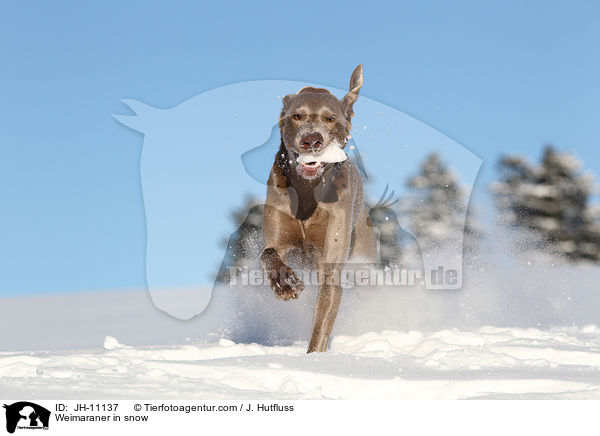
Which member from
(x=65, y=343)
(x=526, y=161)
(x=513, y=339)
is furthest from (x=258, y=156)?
(x=526, y=161)

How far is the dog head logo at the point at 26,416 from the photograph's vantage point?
11.1 ft

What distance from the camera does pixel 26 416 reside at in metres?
3.45

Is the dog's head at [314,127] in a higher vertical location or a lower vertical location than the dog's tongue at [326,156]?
higher

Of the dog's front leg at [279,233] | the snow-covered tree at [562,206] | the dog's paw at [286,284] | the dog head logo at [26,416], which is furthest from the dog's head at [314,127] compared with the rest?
the snow-covered tree at [562,206]

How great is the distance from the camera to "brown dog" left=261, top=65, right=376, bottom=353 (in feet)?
18.8

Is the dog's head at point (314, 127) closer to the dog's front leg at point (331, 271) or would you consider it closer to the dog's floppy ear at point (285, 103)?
the dog's floppy ear at point (285, 103)

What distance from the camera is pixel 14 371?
14.4 ft

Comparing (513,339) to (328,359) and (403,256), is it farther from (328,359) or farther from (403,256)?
(328,359)

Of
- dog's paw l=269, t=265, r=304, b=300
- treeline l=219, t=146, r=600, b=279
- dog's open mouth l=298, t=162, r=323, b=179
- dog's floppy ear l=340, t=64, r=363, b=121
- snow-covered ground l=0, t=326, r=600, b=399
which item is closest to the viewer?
snow-covered ground l=0, t=326, r=600, b=399

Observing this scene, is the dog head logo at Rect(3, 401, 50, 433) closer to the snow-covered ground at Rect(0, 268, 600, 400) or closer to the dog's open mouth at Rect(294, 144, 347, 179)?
the snow-covered ground at Rect(0, 268, 600, 400)

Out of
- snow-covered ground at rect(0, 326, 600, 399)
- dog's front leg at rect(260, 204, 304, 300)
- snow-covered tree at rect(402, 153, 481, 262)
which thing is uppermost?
snow-covered tree at rect(402, 153, 481, 262)

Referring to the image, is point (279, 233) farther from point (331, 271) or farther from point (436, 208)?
point (436, 208)

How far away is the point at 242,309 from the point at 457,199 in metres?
2.85

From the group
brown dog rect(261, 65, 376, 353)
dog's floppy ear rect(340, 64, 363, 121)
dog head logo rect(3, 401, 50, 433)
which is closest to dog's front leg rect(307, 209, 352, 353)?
brown dog rect(261, 65, 376, 353)
